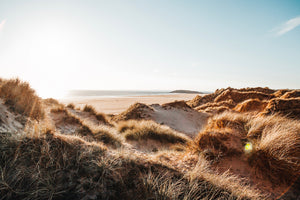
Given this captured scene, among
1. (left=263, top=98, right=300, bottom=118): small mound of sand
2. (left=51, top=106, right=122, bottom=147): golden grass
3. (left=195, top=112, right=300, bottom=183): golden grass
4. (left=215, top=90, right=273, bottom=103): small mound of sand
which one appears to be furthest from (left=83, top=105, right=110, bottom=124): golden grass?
(left=215, top=90, right=273, bottom=103): small mound of sand

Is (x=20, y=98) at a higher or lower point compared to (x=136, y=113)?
higher

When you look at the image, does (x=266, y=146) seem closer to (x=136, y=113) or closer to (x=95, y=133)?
(x=95, y=133)

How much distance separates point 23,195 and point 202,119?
506 inches

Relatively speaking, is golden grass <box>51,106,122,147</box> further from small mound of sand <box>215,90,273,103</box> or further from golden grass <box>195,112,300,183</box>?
small mound of sand <box>215,90,273,103</box>

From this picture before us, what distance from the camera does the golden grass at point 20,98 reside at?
3.96m

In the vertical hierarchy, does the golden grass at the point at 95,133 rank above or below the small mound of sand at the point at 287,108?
below

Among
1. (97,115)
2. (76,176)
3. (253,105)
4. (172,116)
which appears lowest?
(172,116)

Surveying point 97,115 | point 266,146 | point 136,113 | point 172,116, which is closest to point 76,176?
point 266,146

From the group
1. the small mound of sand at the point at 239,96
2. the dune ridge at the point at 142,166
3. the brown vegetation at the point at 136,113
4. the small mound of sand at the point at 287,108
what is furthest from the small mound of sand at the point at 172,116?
the dune ridge at the point at 142,166

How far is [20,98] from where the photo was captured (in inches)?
170

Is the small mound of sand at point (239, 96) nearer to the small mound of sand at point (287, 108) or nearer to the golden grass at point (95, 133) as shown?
the small mound of sand at point (287, 108)

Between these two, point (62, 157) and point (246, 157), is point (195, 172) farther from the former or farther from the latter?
point (62, 157)

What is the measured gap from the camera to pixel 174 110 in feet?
46.1

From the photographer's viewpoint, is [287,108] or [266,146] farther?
[287,108]
